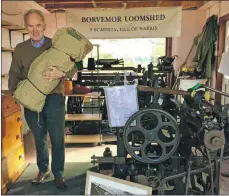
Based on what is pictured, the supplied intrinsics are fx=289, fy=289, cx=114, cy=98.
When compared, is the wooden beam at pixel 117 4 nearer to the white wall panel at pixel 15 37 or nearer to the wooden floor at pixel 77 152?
the white wall panel at pixel 15 37

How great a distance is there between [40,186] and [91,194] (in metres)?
0.80

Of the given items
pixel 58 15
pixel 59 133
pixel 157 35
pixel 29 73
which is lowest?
pixel 59 133

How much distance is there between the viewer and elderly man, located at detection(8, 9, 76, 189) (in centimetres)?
227

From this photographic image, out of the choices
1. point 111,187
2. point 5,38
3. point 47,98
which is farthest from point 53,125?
point 5,38

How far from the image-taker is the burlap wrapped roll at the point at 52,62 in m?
2.12

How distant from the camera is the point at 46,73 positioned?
2141 mm

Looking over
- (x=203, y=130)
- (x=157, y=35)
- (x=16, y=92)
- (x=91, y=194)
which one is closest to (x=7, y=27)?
(x=16, y=92)

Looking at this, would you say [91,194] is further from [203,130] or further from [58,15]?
[58,15]

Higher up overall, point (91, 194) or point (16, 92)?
point (16, 92)

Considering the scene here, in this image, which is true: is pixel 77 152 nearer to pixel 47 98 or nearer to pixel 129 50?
pixel 47 98

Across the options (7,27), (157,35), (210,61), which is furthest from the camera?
(210,61)

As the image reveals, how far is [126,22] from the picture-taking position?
13.6 feet

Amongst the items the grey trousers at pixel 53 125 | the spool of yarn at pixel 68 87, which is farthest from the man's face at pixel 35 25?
the spool of yarn at pixel 68 87

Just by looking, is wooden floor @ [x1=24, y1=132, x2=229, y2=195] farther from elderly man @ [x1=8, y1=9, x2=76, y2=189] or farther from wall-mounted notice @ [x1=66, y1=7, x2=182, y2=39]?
wall-mounted notice @ [x1=66, y1=7, x2=182, y2=39]
